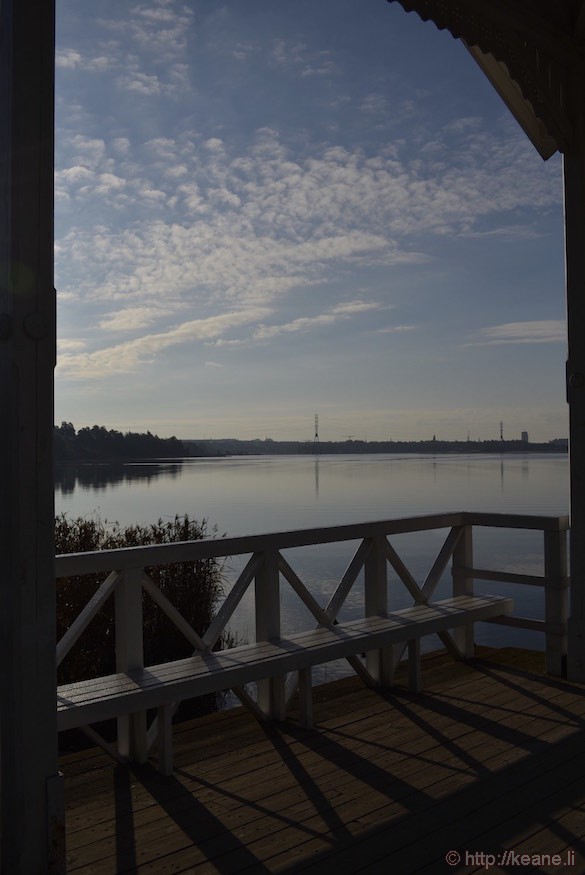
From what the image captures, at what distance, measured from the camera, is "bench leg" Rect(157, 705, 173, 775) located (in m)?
3.07

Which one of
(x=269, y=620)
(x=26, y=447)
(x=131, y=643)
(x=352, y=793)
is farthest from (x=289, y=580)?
(x=26, y=447)

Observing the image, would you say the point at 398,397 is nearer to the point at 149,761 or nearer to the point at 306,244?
the point at 306,244

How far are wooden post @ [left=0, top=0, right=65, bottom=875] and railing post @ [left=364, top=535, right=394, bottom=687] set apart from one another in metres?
2.42

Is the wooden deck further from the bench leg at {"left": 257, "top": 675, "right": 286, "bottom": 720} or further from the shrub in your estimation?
the shrub

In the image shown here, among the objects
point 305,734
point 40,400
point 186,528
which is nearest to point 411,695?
point 305,734

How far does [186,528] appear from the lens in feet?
24.8

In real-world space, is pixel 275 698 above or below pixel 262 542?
below

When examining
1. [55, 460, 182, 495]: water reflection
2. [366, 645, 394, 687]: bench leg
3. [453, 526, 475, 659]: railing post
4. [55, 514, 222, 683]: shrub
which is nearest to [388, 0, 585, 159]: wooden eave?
[453, 526, 475, 659]: railing post

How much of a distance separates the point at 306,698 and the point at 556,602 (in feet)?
5.72

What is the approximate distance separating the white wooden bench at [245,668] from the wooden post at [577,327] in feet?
1.97

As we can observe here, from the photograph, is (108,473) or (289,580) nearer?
(289,580)

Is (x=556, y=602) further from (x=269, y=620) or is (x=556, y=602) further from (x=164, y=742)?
(x=164, y=742)

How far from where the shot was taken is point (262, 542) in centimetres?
371

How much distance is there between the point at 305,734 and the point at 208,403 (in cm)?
4503
